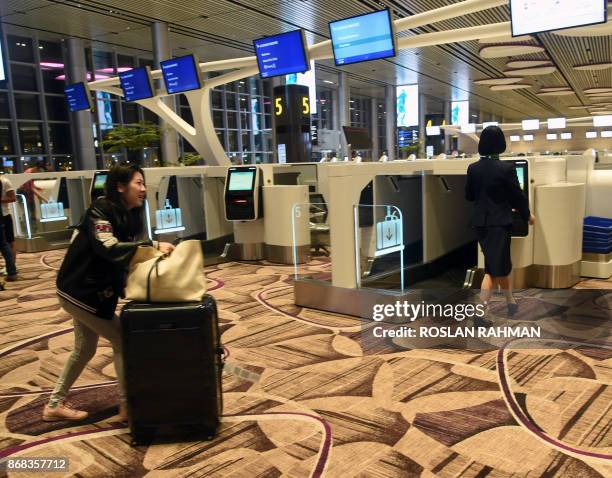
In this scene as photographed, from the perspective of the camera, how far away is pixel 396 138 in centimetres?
2869

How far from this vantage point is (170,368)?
108 inches

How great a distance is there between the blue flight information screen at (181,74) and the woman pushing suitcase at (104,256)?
25.2 feet

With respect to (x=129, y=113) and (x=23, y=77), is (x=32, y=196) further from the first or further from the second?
(x=129, y=113)

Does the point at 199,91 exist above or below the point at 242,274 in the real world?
above

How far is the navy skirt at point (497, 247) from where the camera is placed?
441 centimetres

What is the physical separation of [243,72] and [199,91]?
3.34 feet

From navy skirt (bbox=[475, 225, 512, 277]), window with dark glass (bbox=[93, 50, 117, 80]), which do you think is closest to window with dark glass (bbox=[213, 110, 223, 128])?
window with dark glass (bbox=[93, 50, 117, 80])

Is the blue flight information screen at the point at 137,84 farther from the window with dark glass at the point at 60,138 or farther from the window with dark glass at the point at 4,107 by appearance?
the window with dark glass at the point at 60,138

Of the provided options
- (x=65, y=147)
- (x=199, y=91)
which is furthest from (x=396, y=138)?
(x=199, y=91)

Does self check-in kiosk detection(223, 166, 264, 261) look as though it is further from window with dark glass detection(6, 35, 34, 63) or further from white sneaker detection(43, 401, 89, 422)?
window with dark glass detection(6, 35, 34, 63)

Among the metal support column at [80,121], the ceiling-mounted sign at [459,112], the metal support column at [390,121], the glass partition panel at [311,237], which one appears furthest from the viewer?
the ceiling-mounted sign at [459,112]

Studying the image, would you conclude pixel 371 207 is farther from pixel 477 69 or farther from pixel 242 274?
pixel 477 69

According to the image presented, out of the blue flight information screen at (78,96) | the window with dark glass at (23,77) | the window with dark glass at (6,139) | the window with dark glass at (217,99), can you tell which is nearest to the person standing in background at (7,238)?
the blue flight information screen at (78,96)

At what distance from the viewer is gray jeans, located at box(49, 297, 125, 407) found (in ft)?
9.51
